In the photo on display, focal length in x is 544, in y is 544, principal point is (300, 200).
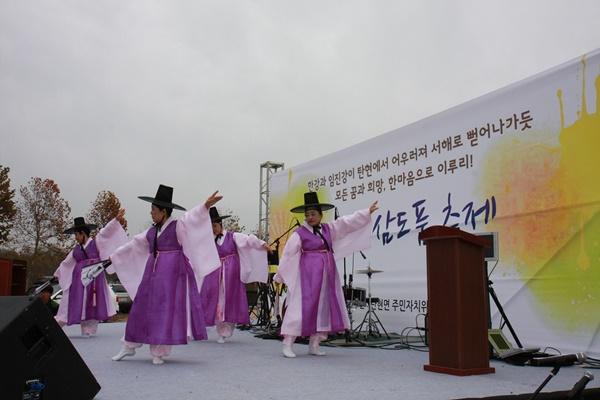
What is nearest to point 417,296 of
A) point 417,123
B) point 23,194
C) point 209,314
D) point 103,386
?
point 417,123

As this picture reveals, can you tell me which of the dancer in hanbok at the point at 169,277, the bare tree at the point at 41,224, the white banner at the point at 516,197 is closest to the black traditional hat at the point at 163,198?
the dancer in hanbok at the point at 169,277

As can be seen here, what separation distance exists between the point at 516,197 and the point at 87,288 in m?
5.24

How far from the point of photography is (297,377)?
374 centimetres

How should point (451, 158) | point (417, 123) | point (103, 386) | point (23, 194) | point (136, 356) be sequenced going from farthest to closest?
point (23, 194) < point (417, 123) < point (451, 158) < point (136, 356) < point (103, 386)

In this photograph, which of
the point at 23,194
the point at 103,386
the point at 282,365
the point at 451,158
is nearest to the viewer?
the point at 103,386

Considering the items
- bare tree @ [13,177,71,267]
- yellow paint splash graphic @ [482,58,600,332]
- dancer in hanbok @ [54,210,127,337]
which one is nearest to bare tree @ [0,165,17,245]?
bare tree @ [13,177,71,267]

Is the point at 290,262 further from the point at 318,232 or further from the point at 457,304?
the point at 457,304

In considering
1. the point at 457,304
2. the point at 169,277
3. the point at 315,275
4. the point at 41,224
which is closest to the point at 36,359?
the point at 169,277

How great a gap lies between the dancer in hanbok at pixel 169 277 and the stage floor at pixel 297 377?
225mm

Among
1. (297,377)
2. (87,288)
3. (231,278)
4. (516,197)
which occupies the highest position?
(516,197)

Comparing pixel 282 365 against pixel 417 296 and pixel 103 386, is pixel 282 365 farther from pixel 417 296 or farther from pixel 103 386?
pixel 417 296

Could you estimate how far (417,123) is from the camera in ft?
21.9

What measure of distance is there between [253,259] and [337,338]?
57.4 inches

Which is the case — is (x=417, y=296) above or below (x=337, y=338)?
above
